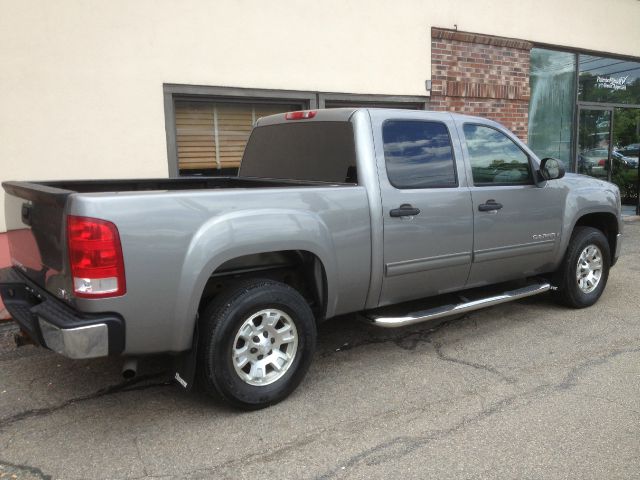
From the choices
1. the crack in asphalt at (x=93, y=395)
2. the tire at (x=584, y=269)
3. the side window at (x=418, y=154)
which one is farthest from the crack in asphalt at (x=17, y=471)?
the tire at (x=584, y=269)

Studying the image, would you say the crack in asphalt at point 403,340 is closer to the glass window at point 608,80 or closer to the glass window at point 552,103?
the glass window at point 552,103

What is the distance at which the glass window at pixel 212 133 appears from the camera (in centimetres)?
699

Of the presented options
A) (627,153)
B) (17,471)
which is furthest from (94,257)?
(627,153)

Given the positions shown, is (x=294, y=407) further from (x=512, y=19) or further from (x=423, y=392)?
(x=512, y=19)

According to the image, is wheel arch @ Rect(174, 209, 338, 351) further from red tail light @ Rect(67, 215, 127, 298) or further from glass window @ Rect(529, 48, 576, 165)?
glass window @ Rect(529, 48, 576, 165)

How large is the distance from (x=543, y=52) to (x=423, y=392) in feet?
28.5

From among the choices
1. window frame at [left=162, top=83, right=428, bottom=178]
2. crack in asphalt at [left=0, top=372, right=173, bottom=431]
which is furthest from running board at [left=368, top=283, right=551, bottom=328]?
window frame at [left=162, top=83, right=428, bottom=178]

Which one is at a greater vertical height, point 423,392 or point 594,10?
point 594,10

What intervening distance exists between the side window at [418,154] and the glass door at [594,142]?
801 centimetres

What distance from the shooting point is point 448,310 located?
14.1 ft

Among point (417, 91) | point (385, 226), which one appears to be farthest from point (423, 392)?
point (417, 91)

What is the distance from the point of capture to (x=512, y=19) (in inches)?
384

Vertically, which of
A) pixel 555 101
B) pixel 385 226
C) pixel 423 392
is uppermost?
pixel 555 101

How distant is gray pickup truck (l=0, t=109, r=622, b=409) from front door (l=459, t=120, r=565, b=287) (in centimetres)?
1
